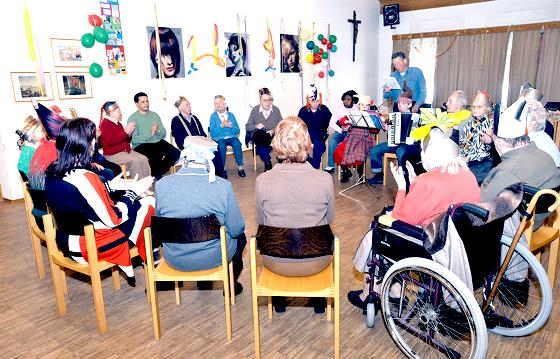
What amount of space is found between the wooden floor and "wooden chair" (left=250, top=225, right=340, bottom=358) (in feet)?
0.82

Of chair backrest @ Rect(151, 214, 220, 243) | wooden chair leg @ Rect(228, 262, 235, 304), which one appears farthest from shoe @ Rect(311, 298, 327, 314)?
chair backrest @ Rect(151, 214, 220, 243)

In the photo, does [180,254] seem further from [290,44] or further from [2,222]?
[290,44]

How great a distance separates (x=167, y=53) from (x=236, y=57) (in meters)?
1.42

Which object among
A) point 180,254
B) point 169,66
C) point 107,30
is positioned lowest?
point 180,254

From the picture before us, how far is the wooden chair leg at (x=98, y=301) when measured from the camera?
8.07ft

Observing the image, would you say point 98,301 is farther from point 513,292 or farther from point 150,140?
point 150,140

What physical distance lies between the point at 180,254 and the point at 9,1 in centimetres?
429

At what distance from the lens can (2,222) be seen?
4559mm

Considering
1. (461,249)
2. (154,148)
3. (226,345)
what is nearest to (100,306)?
(226,345)

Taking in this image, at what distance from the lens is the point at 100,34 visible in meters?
5.48

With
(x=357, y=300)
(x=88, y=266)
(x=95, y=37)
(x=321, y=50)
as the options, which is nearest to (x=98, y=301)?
(x=88, y=266)

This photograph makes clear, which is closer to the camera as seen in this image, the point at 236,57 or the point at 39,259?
the point at 39,259

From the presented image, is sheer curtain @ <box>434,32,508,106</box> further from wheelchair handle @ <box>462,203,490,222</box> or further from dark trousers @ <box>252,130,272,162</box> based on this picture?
wheelchair handle @ <box>462,203,490,222</box>

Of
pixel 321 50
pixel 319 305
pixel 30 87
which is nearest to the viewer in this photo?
pixel 319 305
